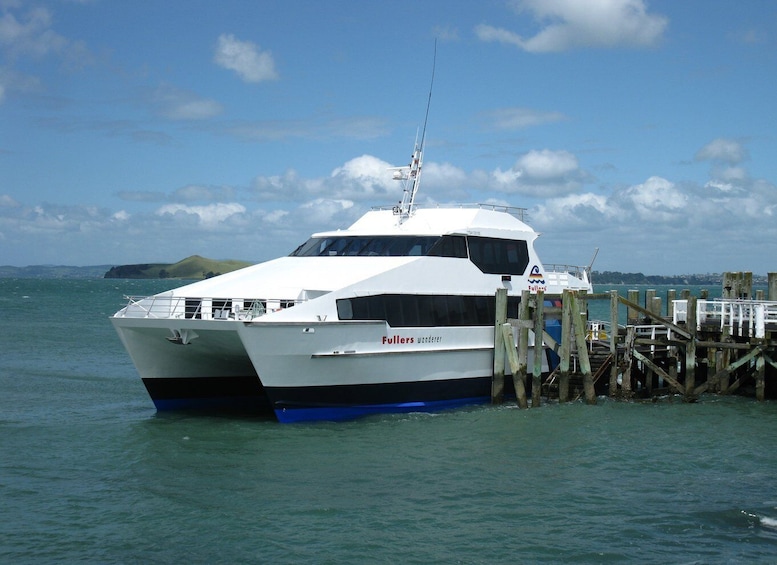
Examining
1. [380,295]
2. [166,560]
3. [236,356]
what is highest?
[380,295]

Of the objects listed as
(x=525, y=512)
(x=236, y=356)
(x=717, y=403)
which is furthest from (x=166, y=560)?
(x=717, y=403)

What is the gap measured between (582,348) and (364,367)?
529cm

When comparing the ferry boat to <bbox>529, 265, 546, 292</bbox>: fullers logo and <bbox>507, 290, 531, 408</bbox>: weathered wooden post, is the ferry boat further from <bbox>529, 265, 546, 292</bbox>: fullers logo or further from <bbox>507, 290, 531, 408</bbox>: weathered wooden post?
<bbox>507, 290, 531, 408</bbox>: weathered wooden post

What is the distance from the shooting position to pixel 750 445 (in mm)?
15766

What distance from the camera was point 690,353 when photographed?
66.5ft

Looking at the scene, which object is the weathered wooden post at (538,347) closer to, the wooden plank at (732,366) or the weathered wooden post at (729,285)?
the wooden plank at (732,366)

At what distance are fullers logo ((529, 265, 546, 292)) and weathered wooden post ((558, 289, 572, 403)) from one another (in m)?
1.57

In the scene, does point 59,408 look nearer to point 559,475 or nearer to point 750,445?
point 559,475

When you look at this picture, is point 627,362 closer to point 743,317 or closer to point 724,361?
point 743,317

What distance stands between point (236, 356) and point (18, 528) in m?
7.28

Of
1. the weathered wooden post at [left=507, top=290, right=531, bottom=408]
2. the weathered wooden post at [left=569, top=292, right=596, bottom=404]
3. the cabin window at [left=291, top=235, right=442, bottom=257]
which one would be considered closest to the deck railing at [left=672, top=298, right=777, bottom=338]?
the weathered wooden post at [left=569, top=292, right=596, bottom=404]

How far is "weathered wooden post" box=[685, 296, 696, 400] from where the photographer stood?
795 inches

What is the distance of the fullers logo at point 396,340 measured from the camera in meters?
17.4

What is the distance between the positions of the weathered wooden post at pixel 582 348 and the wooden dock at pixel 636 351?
2 cm
